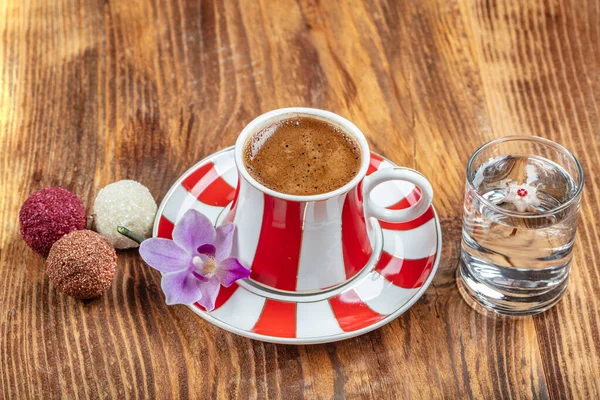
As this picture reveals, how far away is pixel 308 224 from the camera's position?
0.95 meters

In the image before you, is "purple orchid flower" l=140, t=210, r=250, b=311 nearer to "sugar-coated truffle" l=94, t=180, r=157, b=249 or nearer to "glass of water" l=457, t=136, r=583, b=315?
"sugar-coated truffle" l=94, t=180, r=157, b=249

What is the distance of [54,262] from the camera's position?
3.24 ft

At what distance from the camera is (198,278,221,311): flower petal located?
3.15 feet

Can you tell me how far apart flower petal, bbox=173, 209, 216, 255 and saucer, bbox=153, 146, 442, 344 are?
0.20ft

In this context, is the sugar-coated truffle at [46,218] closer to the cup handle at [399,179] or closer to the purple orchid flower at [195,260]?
the purple orchid flower at [195,260]

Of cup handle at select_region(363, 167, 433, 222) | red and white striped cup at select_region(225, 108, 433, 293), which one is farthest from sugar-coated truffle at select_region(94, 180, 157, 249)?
cup handle at select_region(363, 167, 433, 222)

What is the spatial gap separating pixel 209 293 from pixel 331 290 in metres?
0.16

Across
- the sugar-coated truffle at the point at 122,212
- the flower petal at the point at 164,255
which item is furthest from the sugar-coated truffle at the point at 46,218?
the flower petal at the point at 164,255

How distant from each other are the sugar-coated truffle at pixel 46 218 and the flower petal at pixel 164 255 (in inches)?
5.7

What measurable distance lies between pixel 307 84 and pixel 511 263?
50cm

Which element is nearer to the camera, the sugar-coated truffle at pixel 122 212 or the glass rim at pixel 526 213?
the glass rim at pixel 526 213

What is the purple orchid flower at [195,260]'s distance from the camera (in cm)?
96

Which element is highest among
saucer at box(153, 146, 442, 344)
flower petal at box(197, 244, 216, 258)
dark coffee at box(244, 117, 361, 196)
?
dark coffee at box(244, 117, 361, 196)

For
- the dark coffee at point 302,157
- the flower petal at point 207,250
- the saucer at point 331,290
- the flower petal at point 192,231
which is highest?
the dark coffee at point 302,157
